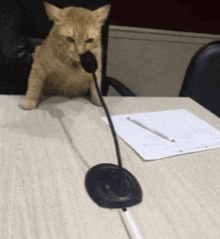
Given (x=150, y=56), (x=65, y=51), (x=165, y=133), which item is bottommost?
(x=150, y=56)

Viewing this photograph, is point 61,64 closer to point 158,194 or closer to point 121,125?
point 121,125

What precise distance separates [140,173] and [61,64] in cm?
38

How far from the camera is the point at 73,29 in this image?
1.88ft

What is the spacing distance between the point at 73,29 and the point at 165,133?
0.37 meters

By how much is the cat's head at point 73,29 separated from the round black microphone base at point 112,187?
0.32 metres

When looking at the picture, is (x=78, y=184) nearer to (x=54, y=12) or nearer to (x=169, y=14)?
(x=54, y=12)

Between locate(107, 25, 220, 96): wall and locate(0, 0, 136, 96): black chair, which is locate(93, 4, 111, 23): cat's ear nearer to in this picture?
locate(0, 0, 136, 96): black chair

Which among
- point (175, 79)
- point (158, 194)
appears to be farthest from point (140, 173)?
point (175, 79)

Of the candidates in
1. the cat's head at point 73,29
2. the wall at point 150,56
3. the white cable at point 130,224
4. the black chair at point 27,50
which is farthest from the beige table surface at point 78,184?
the wall at point 150,56

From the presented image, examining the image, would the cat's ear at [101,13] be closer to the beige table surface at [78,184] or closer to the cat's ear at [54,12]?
the cat's ear at [54,12]

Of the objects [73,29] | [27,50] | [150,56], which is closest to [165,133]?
[73,29]

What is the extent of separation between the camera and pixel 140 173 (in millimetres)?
457

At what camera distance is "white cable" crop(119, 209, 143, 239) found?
0.33 metres

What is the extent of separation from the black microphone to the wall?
1246mm
